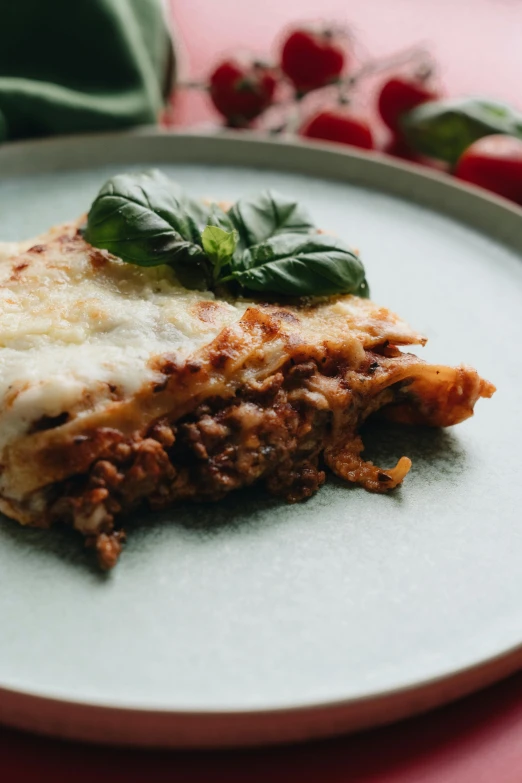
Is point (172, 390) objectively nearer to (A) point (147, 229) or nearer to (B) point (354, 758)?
(A) point (147, 229)

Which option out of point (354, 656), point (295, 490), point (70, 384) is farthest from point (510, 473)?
point (70, 384)

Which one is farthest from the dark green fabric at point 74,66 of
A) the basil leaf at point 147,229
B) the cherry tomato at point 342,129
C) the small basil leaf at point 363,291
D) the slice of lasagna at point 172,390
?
the small basil leaf at point 363,291

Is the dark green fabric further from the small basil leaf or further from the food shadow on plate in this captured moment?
the food shadow on plate

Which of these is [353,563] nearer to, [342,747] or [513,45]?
[342,747]

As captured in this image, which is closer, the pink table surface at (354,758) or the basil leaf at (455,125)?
the pink table surface at (354,758)

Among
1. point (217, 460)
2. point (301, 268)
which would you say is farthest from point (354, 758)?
point (301, 268)

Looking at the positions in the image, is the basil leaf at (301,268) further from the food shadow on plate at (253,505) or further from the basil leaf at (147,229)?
the food shadow on plate at (253,505)
